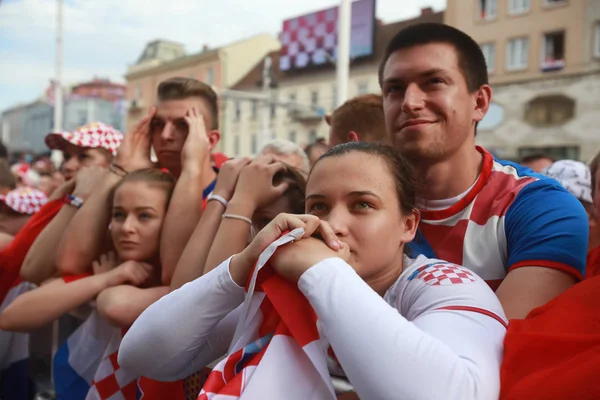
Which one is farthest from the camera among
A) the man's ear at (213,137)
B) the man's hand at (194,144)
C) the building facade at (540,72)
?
the building facade at (540,72)

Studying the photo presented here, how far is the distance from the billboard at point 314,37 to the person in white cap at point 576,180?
31.2 m

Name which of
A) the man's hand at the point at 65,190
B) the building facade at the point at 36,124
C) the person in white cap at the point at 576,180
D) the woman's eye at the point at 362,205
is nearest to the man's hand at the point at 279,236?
the woman's eye at the point at 362,205

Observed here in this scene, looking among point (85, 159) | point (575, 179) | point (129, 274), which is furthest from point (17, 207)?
point (575, 179)

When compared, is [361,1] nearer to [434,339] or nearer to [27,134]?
[434,339]

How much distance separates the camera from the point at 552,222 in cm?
155

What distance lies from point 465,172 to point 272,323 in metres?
0.96

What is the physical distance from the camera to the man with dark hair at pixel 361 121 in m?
2.57

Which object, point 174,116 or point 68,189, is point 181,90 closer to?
point 174,116

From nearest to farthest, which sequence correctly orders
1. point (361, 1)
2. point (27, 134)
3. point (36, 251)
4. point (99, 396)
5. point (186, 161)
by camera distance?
point (99, 396)
point (186, 161)
point (36, 251)
point (361, 1)
point (27, 134)

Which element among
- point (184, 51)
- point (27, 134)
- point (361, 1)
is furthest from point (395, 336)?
point (27, 134)

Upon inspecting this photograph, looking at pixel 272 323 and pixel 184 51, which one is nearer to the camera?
pixel 272 323

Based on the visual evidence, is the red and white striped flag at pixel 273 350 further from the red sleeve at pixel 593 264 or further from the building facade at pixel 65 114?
the building facade at pixel 65 114

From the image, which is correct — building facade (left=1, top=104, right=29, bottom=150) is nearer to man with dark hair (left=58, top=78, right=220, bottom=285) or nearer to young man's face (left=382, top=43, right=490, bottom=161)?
man with dark hair (left=58, top=78, right=220, bottom=285)

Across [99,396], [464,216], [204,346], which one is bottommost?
[99,396]
